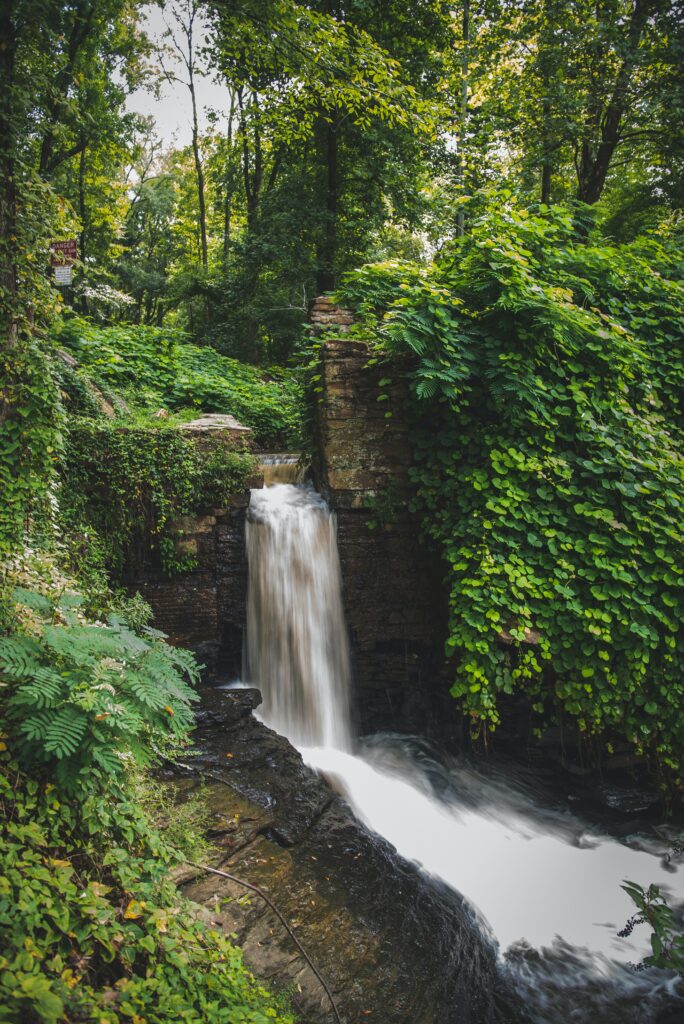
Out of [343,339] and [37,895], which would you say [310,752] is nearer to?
[37,895]

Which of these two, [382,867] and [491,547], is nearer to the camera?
[382,867]

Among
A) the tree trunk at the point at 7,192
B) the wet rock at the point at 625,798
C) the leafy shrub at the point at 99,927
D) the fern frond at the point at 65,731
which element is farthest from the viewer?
the wet rock at the point at 625,798

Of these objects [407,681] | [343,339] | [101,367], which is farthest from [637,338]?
[101,367]

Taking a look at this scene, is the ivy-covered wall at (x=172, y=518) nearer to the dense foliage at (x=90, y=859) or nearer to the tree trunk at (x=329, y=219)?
the dense foliage at (x=90, y=859)

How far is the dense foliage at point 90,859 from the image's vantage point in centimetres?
213

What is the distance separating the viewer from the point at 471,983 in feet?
12.0

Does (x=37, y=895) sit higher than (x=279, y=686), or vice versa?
(x=37, y=895)

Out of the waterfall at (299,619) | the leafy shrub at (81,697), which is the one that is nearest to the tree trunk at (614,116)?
the waterfall at (299,619)

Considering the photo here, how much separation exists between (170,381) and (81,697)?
31.4ft

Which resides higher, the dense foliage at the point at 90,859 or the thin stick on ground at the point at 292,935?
the dense foliage at the point at 90,859

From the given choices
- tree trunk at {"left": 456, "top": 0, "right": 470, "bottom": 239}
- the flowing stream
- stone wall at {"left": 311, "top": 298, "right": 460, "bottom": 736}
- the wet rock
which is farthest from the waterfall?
tree trunk at {"left": 456, "top": 0, "right": 470, "bottom": 239}

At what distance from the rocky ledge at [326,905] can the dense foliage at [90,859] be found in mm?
418

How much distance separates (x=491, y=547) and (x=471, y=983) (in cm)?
322

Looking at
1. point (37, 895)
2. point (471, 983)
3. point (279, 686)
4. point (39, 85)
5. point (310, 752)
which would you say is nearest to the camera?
point (37, 895)
